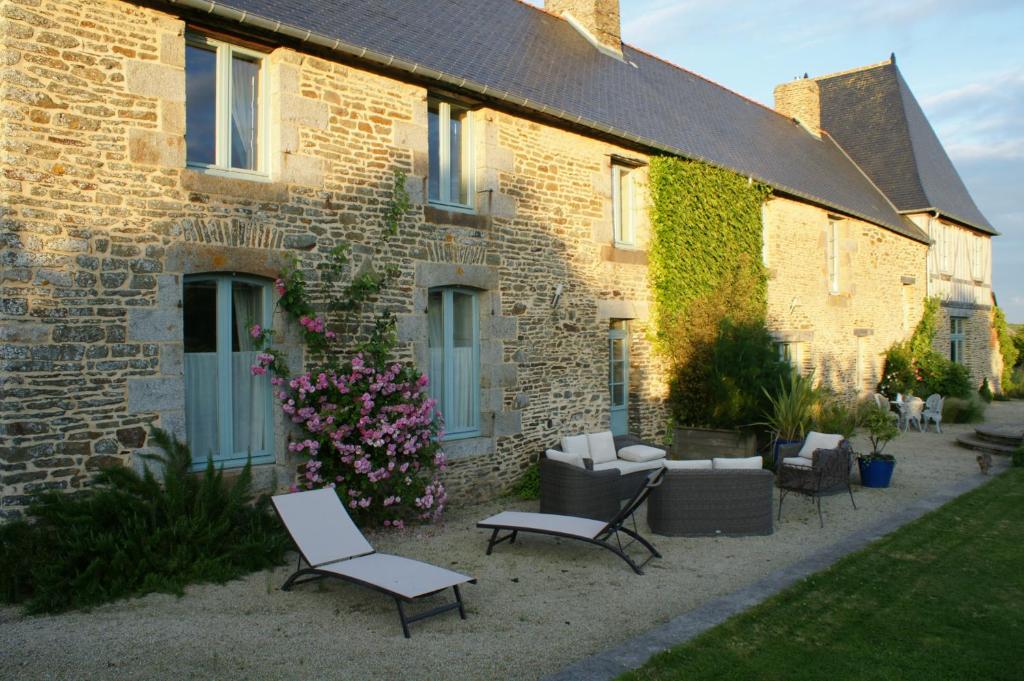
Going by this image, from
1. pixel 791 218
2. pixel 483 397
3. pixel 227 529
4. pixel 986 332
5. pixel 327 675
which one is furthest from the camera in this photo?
pixel 986 332

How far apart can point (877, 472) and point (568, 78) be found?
6.43 meters

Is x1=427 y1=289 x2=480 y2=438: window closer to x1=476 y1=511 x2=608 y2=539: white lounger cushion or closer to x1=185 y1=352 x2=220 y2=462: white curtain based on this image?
x1=476 y1=511 x2=608 y2=539: white lounger cushion

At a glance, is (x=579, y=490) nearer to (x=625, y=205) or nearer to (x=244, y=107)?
(x=244, y=107)

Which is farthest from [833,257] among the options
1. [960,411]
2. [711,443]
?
[711,443]

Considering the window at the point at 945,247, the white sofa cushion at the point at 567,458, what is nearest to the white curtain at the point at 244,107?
the white sofa cushion at the point at 567,458

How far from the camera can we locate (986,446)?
40.2ft

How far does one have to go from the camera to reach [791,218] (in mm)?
13562

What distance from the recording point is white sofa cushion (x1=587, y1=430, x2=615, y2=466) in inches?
337

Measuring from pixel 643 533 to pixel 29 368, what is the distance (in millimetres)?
5108

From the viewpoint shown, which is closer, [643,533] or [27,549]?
[27,549]

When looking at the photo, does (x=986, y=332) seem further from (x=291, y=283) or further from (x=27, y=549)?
(x=27, y=549)

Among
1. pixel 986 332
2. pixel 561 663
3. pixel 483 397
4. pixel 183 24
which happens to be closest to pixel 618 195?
pixel 483 397

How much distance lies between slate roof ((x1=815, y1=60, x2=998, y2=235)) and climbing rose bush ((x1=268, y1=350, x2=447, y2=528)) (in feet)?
52.0

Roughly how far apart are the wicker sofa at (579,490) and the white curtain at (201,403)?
10.0ft
